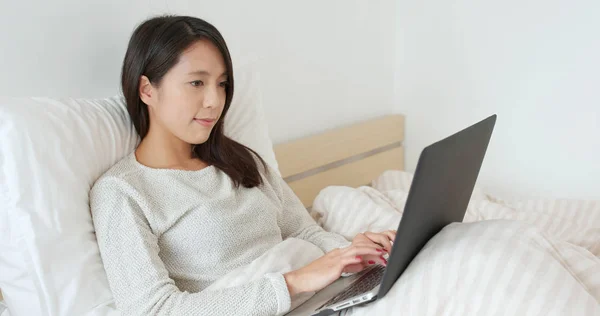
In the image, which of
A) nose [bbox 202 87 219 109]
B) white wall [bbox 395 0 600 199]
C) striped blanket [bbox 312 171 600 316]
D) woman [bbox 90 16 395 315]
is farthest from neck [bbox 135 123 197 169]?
white wall [bbox 395 0 600 199]

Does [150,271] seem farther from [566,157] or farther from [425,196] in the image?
[566,157]

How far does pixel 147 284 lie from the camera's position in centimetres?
102

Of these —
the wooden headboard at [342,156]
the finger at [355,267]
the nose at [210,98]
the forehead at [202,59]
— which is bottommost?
the wooden headboard at [342,156]

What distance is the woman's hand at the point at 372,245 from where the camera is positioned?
3.70ft

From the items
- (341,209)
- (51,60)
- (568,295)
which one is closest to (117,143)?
(51,60)

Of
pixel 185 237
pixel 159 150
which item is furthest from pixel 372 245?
pixel 159 150

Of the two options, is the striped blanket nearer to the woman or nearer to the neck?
the woman

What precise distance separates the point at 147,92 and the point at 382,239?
1.73ft

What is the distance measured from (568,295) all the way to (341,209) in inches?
26.2

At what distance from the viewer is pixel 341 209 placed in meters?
1.54

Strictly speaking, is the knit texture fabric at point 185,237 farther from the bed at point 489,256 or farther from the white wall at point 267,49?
the white wall at point 267,49

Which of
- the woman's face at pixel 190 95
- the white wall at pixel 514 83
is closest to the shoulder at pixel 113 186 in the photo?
the woman's face at pixel 190 95

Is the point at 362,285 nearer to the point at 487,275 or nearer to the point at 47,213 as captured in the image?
the point at 487,275

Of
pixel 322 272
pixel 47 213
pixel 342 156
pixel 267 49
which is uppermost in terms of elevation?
pixel 267 49
